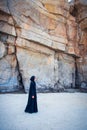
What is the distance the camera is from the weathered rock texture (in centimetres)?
1623

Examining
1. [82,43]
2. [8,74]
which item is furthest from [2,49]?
[82,43]

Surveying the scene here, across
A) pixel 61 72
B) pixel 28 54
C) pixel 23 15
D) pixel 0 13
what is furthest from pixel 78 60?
pixel 0 13

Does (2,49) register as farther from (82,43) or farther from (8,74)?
(82,43)

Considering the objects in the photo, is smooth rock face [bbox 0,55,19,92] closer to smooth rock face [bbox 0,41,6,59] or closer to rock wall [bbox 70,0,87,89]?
smooth rock face [bbox 0,41,6,59]

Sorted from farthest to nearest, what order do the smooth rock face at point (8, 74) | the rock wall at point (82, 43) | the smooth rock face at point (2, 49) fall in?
the rock wall at point (82, 43), the smooth rock face at point (8, 74), the smooth rock face at point (2, 49)

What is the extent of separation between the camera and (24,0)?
16.6 metres

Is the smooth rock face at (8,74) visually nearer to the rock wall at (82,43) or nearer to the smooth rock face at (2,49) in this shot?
the smooth rock face at (2,49)

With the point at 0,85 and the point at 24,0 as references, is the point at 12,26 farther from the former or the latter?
the point at 0,85

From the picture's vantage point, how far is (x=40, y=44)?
17.4 m

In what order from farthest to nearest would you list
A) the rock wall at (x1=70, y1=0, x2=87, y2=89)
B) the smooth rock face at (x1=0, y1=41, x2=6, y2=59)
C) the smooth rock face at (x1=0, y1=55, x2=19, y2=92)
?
the rock wall at (x1=70, y1=0, x2=87, y2=89)
the smooth rock face at (x1=0, y1=55, x2=19, y2=92)
the smooth rock face at (x1=0, y1=41, x2=6, y2=59)

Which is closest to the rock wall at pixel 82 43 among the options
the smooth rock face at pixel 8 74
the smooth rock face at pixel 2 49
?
the smooth rock face at pixel 8 74

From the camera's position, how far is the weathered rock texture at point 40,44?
53.3 ft

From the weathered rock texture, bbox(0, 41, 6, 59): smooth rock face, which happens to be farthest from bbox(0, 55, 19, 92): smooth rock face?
bbox(0, 41, 6, 59): smooth rock face

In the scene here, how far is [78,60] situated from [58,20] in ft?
15.1
